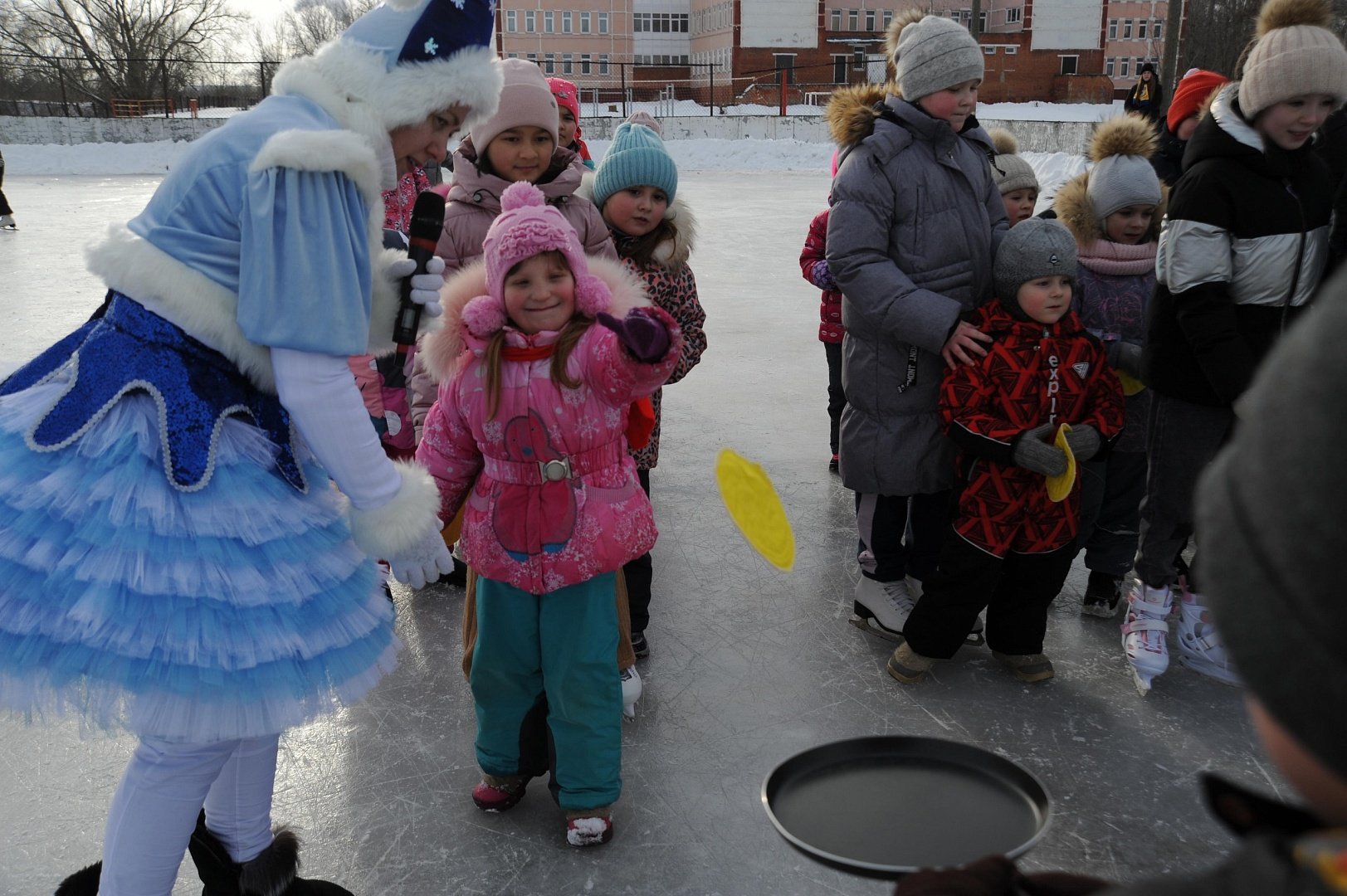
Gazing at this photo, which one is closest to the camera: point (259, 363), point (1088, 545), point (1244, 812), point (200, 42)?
point (1244, 812)

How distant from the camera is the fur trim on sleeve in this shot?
70.9 inches

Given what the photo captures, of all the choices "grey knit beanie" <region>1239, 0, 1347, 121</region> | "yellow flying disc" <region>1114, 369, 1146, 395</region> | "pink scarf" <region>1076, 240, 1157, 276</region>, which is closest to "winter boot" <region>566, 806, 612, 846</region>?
"yellow flying disc" <region>1114, 369, 1146, 395</region>

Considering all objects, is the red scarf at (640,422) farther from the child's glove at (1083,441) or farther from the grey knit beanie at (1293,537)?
the grey knit beanie at (1293,537)

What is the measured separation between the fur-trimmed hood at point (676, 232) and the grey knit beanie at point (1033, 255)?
37.2 inches

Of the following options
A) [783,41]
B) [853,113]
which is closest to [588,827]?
[853,113]

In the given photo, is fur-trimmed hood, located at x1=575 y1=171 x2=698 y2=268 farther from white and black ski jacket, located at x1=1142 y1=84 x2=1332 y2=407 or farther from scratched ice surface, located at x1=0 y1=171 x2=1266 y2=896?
white and black ski jacket, located at x1=1142 y1=84 x2=1332 y2=407

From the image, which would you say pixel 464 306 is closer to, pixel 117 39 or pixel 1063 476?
pixel 1063 476

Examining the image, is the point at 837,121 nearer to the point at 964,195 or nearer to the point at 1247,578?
the point at 964,195

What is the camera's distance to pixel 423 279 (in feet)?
A: 6.48

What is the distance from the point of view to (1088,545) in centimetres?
347

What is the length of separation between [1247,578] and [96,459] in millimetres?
1547

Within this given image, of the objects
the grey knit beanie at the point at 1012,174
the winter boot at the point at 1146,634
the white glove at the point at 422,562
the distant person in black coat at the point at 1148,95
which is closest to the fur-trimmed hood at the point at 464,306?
the white glove at the point at 422,562

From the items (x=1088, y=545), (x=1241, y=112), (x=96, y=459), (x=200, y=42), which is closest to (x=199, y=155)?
(x=96, y=459)

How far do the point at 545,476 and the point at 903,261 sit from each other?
1.34m
